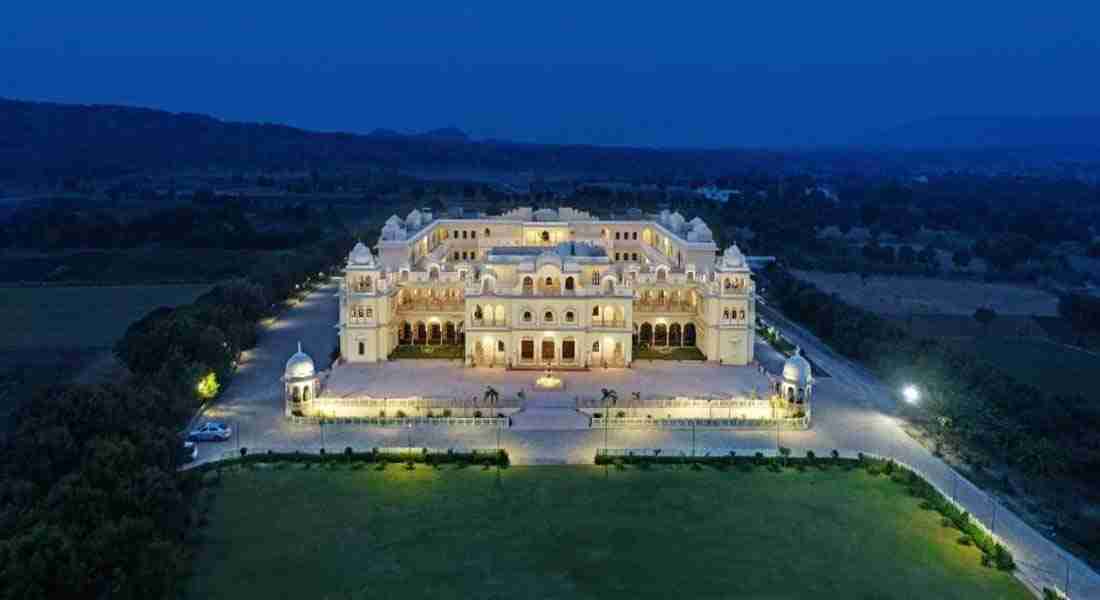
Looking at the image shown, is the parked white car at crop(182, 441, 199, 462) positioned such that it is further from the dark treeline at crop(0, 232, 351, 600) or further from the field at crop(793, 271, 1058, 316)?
the field at crop(793, 271, 1058, 316)

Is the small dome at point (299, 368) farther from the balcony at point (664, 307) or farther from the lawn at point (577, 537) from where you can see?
the balcony at point (664, 307)

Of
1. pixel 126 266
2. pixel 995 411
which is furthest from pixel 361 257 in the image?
pixel 126 266

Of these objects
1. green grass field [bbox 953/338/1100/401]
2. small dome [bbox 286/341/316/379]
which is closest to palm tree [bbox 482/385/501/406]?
small dome [bbox 286/341/316/379]

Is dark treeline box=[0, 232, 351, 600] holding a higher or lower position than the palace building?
lower

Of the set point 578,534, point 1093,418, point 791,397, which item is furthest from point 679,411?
point 1093,418

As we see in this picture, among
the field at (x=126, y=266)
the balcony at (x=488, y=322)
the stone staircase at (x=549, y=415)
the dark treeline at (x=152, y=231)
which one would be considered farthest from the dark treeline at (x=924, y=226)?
the stone staircase at (x=549, y=415)

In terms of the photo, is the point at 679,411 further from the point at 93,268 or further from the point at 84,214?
the point at 84,214

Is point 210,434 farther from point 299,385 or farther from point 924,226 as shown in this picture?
point 924,226
